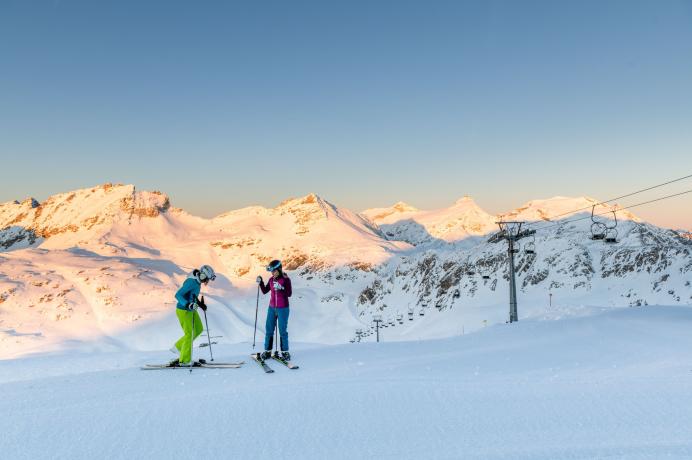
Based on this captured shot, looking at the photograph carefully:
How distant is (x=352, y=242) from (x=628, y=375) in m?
173

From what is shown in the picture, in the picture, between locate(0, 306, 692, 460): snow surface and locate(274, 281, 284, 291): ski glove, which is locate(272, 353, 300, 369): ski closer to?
locate(0, 306, 692, 460): snow surface

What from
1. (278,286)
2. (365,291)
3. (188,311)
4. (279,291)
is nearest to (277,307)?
(279,291)

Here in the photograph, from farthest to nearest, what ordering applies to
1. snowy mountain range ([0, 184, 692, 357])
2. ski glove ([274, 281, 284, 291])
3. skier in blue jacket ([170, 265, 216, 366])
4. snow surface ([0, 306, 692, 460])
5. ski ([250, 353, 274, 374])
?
snowy mountain range ([0, 184, 692, 357]) < ski glove ([274, 281, 284, 291]) < skier in blue jacket ([170, 265, 216, 366]) < ski ([250, 353, 274, 374]) < snow surface ([0, 306, 692, 460])

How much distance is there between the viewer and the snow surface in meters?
5.32

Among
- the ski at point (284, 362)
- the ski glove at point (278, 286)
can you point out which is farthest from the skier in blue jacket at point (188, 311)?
the ski at point (284, 362)

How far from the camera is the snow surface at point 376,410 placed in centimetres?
532

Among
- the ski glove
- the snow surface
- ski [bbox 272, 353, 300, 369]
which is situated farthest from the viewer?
the ski glove

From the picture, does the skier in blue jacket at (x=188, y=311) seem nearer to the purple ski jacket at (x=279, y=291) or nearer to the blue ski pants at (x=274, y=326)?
the purple ski jacket at (x=279, y=291)

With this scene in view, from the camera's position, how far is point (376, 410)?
6.42 meters

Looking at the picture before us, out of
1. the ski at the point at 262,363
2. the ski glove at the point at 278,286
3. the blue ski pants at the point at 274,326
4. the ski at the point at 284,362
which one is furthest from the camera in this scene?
the ski glove at the point at 278,286

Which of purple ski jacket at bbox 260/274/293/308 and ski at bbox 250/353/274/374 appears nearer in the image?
ski at bbox 250/353/274/374

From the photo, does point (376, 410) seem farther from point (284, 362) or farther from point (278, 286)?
point (278, 286)

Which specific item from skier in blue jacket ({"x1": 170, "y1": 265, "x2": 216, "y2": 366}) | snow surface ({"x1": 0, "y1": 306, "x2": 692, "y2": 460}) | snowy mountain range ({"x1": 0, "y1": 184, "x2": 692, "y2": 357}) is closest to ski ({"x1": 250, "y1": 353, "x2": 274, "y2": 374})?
snow surface ({"x1": 0, "y1": 306, "x2": 692, "y2": 460})

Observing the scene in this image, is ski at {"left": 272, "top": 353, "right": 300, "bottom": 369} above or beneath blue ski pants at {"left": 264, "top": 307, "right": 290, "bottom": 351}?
beneath
